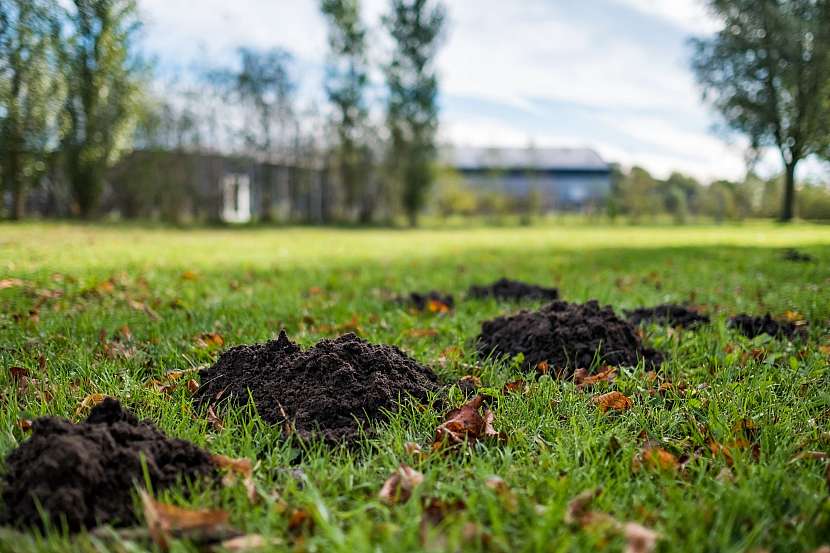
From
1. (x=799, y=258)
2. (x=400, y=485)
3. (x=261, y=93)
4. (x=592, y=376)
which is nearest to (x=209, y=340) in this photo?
(x=400, y=485)

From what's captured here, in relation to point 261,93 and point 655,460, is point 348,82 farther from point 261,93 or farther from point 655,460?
point 655,460

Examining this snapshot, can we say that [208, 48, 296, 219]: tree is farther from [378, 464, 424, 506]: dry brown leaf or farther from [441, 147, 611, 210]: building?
[378, 464, 424, 506]: dry brown leaf

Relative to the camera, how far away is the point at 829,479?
173cm

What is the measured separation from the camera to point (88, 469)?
1.57 metres

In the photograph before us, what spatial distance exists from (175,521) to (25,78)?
7.32m

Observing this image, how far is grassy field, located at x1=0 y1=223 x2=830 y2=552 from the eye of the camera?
150 cm

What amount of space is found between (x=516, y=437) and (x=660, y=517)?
0.62 meters

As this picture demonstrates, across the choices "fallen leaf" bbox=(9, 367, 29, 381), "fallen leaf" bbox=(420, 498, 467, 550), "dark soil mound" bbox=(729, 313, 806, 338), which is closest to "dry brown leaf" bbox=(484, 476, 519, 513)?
"fallen leaf" bbox=(420, 498, 467, 550)

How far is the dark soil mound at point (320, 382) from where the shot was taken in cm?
219

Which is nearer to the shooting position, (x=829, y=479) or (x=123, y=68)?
(x=829, y=479)

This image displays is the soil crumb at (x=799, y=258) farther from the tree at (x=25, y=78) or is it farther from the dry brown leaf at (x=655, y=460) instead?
the tree at (x=25, y=78)

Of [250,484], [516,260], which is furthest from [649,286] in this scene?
[250,484]

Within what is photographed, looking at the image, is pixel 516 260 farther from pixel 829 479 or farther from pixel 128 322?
pixel 829 479

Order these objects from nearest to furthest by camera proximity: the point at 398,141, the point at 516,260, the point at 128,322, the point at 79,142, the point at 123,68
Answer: the point at 128,322 → the point at 516,260 → the point at 123,68 → the point at 79,142 → the point at 398,141
